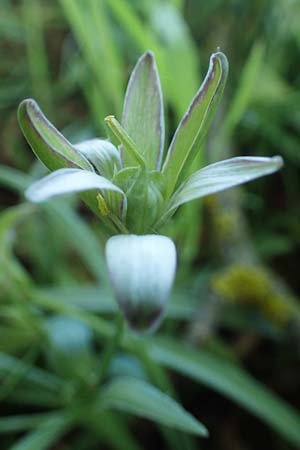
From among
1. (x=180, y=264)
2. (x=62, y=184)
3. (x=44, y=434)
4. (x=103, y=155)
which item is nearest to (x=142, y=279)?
(x=62, y=184)

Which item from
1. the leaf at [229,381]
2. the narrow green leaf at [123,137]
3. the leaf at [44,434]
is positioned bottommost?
the leaf at [229,381]

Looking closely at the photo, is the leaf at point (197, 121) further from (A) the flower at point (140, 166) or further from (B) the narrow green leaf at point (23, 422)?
(B) the narrow green leaf at point (23, 422)

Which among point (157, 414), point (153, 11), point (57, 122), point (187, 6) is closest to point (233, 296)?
point (157, 414)

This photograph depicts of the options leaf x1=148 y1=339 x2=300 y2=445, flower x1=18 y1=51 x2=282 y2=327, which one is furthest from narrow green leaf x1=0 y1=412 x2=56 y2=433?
flower x1=18 y1=51 x2=282 y2=327

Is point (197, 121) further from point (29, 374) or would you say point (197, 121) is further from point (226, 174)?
point (29, 374)

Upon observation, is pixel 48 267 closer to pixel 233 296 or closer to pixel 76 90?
pixel 233 296

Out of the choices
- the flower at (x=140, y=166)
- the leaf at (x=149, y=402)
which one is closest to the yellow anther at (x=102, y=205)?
the flower at (x=140, y=166)

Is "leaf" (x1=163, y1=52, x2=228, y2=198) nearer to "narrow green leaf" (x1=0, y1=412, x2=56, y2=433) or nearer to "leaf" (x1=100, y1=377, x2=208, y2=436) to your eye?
"leaf" (x1=100, y1=377, x2=208, y2=436)
